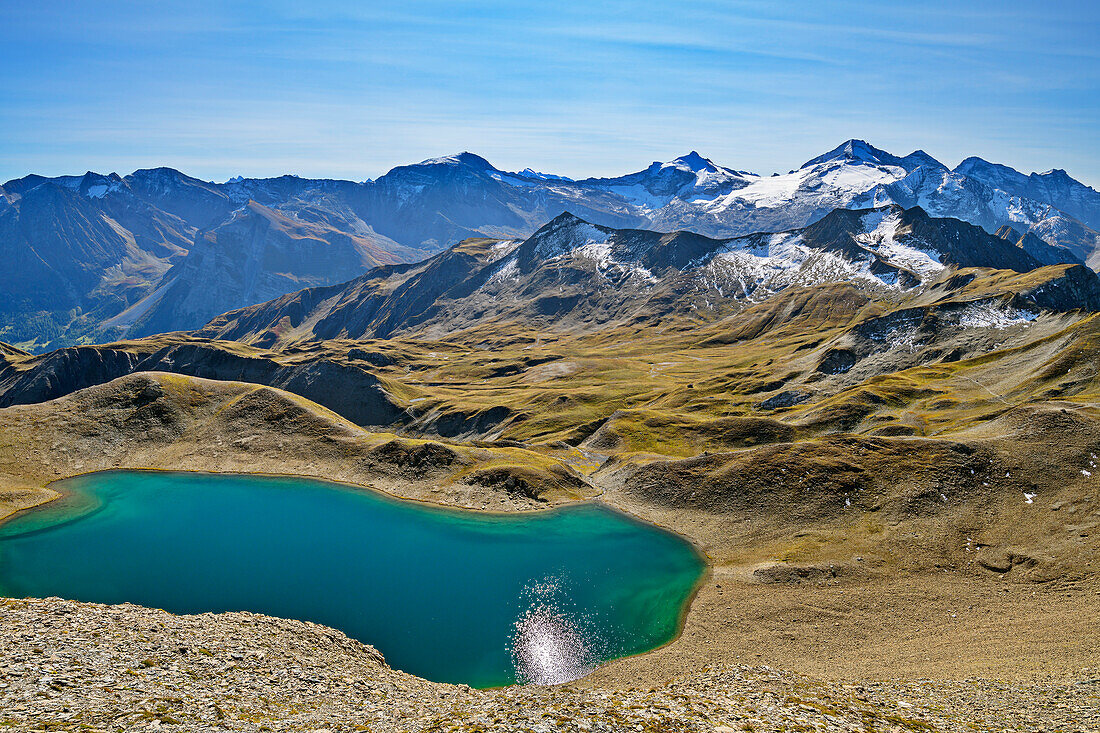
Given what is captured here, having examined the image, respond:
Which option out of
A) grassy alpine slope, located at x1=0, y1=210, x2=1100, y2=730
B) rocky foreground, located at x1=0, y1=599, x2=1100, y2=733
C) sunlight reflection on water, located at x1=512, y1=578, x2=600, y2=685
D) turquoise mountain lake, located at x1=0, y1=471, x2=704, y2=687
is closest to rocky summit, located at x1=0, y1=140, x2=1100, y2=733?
rocky foreground, located at x1=0, y1=599, x2=1100, y2=733

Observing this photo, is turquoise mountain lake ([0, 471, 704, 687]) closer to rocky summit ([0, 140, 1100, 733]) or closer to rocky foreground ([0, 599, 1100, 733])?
rocky summit ([0, 140, 1100, 733])

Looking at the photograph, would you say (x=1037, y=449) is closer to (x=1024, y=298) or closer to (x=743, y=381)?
(x=743, y=381)

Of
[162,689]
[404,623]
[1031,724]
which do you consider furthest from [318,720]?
[1031,724]

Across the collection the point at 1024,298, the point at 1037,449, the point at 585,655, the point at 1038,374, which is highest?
the point at 1024,298

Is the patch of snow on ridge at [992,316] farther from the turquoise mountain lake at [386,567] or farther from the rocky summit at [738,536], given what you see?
the turquoise mountain lake at [386,567]

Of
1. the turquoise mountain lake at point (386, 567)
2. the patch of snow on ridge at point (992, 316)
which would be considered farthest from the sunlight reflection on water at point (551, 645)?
the patch of snow on ridge at point (992, 316)

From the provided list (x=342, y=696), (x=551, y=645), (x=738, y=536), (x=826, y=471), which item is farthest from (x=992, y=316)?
(x=342, y=696)
